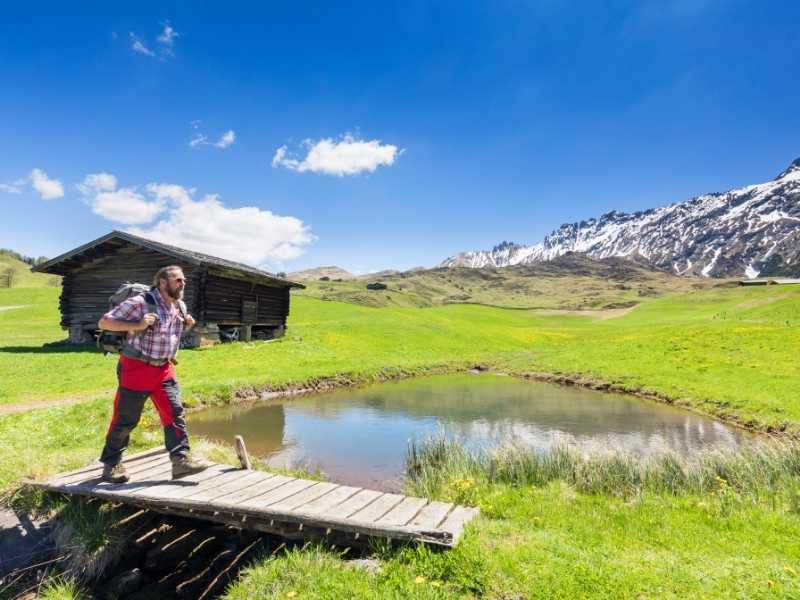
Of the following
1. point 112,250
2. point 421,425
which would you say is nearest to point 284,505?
point 421,425

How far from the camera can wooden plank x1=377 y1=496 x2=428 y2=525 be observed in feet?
22.2

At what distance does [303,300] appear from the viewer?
68750 millimetres

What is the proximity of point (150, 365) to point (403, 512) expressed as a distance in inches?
182

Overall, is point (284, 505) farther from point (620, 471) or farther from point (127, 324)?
point (620, 471)

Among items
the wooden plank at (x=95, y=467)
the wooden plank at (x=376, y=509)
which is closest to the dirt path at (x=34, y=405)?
the wooden plank at (x=95, y=467)

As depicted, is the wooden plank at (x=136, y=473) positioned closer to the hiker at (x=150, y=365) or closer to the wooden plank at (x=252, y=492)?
the hiker at (x=150, y=365)

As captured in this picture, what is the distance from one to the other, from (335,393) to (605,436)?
13566 millimetres

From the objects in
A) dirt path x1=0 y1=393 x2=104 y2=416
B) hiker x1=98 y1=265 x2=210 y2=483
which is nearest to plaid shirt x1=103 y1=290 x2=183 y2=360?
hiker x1=98 y1=265 x2=210 y2=483

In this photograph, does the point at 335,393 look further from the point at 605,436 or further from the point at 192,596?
the point at 192,596

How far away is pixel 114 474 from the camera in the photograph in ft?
25.6

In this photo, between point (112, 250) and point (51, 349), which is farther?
point (112, 250)

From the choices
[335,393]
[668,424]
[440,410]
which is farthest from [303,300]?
[668,424]

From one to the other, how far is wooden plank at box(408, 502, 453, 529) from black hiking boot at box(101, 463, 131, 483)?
4929 millimetres

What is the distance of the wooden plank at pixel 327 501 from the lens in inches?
274
